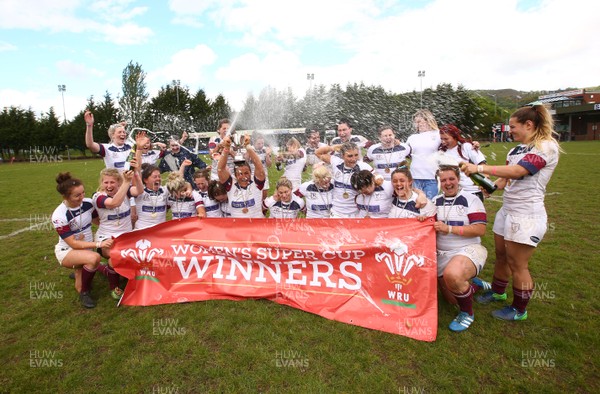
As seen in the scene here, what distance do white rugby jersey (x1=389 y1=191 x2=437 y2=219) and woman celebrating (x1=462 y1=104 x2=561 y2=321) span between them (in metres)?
0.92

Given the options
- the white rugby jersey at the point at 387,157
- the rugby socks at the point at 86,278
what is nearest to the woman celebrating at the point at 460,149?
the white rugby jersey at the point at 387,157

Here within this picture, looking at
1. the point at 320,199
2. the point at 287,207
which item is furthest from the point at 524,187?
the point at 287,207

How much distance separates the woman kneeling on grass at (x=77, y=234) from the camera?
194 inches

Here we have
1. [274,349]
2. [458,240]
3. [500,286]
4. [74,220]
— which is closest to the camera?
[274,349]

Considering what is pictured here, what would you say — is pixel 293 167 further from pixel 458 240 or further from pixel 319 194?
pixel 458 240

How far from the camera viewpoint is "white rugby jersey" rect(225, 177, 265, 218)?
19.5 feet

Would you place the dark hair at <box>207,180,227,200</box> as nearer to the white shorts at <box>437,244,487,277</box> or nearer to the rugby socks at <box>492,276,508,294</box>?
the white shorts at <box>437,244,487,277</box>

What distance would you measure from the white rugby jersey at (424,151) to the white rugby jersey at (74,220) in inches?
230

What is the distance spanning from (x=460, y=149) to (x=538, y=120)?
6.76 feet

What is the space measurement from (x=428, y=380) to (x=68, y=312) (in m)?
5.00

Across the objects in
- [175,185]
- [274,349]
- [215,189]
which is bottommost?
[274,349]

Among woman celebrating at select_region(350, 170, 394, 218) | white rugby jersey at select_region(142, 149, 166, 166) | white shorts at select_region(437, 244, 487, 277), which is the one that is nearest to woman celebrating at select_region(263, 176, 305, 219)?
woman celebrating at select_region(350, 170, 394, 218)

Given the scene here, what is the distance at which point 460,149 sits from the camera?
20.0 ft

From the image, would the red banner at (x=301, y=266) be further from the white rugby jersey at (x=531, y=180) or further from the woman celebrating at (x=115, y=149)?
the woman celebrating at (x=115, y=149)
